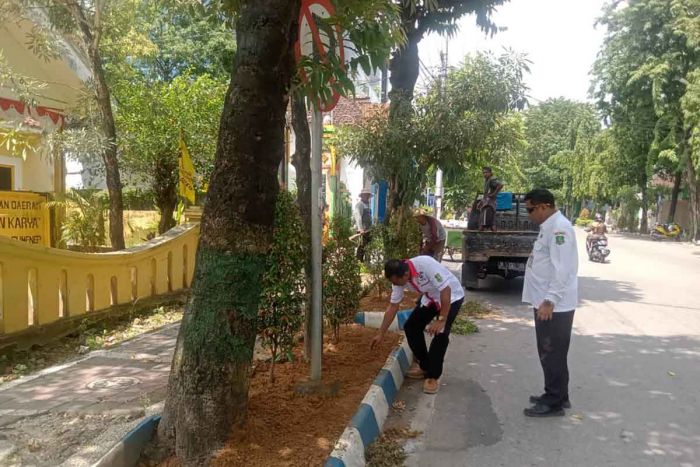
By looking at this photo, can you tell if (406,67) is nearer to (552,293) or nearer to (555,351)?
(552,293)

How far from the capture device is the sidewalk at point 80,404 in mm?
3320

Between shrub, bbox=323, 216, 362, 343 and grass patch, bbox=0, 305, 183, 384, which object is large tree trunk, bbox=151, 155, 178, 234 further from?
shrub, bbox=323, 216, 362, 343

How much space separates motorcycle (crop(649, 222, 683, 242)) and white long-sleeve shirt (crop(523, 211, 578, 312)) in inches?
1136

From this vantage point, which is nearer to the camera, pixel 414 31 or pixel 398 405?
pixel 398 405

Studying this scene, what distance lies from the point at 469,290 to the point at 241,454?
8.19 m

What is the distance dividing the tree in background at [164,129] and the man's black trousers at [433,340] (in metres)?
6.76

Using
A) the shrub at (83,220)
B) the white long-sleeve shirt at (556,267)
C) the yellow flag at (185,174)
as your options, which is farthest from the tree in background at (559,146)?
the white long-sleeve shirt at (556,267)

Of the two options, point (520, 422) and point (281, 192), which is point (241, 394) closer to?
point (281, 192)

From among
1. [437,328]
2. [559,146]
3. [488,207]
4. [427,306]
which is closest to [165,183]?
[488,207]

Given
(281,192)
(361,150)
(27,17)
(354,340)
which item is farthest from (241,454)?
(27,17)

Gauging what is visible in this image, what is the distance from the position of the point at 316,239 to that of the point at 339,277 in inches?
45.4

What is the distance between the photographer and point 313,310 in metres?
4.07

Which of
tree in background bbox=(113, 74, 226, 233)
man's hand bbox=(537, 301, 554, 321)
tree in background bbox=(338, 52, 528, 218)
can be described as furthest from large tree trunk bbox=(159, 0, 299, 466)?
tree in background bbox=(113, 74, 226, 233)

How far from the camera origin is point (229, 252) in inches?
118
